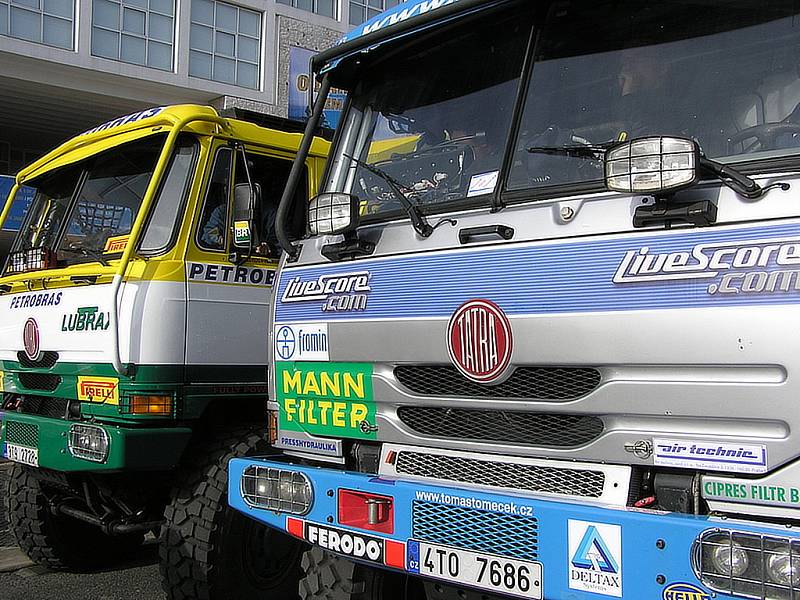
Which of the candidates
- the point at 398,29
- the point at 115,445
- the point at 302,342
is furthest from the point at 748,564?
the point at 115,445

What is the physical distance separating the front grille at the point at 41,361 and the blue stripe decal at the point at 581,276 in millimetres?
2256

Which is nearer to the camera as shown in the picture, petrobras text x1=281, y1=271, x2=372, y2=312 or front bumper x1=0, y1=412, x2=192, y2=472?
petrobras text x1=281, y1=271, x2=372, y2=312

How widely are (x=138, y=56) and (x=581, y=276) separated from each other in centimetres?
1577

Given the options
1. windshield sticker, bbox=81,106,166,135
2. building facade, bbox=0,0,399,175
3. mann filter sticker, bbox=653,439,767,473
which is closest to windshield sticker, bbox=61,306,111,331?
windshield sticker, bbox=81,106,166,135

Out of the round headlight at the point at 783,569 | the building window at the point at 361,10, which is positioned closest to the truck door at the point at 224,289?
the round headlight at the point at 783,569

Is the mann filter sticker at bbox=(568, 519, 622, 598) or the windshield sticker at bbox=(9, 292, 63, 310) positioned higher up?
the windshield sticker at bbox=(9, 292, 63, 310)

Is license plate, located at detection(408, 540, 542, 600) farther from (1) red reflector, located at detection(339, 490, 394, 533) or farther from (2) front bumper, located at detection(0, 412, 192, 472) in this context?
(2) front bumper, located at detection(0, 412, 192, 472)

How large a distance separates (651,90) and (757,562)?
1.60 metres

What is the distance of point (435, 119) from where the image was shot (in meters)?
3.75

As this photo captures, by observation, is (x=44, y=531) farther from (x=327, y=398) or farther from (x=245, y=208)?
(x=327, y=398)

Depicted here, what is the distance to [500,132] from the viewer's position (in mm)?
3398

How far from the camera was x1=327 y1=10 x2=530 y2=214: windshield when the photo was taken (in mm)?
3445

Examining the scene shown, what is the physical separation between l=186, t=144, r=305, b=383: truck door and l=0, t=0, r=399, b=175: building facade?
10263 mm

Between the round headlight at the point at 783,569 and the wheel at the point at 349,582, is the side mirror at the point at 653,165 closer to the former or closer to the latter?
the round headlight at the point at 783,569
